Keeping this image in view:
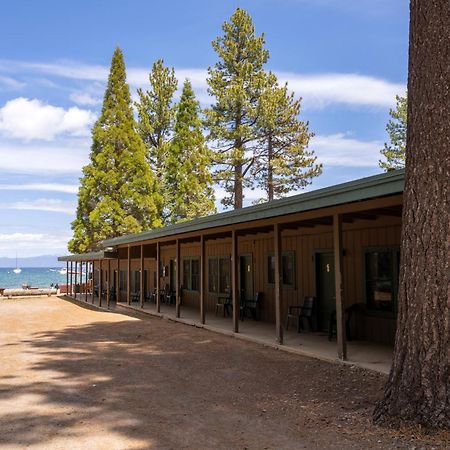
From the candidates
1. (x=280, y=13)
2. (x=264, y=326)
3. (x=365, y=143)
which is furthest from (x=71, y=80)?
(x=365, y=143)

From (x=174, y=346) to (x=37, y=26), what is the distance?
33.2 feet

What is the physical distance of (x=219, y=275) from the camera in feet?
50.1

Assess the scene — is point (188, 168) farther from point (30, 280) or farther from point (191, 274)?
point (30, 280)

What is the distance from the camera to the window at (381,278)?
343 inches

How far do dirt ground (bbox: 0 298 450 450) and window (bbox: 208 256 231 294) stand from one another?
15.9ft

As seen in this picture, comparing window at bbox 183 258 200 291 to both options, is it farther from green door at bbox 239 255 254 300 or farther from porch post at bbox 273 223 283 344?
Answer: porch post at bbox 273 223 283 344

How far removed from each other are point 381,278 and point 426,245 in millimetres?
4653

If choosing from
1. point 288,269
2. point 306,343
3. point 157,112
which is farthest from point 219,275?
point 157,112

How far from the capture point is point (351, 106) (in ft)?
105

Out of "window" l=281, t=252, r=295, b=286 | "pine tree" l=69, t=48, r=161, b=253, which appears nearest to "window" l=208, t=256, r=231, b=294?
"window" l=281, t=252, r=295, b=286

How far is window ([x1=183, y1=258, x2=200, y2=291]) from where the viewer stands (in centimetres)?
1700

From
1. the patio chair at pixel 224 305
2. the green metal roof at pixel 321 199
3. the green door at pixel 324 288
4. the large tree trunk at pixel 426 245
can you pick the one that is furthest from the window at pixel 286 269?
the large tree trunk at pixel 426 245

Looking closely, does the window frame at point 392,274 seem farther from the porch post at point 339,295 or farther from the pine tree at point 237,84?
the pine tree at point 237,84

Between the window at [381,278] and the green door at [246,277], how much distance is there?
182 inches
